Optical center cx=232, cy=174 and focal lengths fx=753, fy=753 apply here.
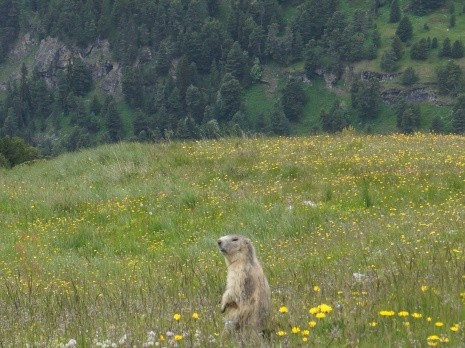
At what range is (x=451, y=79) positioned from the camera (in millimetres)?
158750

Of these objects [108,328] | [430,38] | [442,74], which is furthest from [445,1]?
[108,328]

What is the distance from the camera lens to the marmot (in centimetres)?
552

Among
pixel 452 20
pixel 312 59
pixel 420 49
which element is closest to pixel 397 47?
pixel 420 49

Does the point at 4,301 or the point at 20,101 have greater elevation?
the point at 4,301

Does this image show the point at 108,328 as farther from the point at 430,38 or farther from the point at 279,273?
the point at 430,38

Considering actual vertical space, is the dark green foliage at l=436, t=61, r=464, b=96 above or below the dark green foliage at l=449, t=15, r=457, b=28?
below

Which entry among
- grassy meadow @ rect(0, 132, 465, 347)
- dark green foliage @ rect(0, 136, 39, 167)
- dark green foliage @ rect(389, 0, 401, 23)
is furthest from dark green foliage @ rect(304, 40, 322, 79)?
grassy meadow @ rect(0, 132, 465, 347)

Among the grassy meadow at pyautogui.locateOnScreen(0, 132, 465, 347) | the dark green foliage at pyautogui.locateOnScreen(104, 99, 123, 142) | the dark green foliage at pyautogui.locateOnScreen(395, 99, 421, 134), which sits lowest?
the dark green foliage at pyautogui.locateOnScreen(104, 99, 123, 142)

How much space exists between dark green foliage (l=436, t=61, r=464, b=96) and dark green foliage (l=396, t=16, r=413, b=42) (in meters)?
15.3

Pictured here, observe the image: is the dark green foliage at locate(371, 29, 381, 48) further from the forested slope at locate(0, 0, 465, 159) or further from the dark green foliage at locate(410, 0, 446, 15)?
the dark green foliage at locate(410, 0, 446, 15)

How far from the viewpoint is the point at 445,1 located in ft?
598

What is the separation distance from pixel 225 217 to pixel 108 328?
743 cm

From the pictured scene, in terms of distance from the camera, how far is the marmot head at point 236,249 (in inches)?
238

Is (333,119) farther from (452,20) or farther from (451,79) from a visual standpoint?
(452,20)
